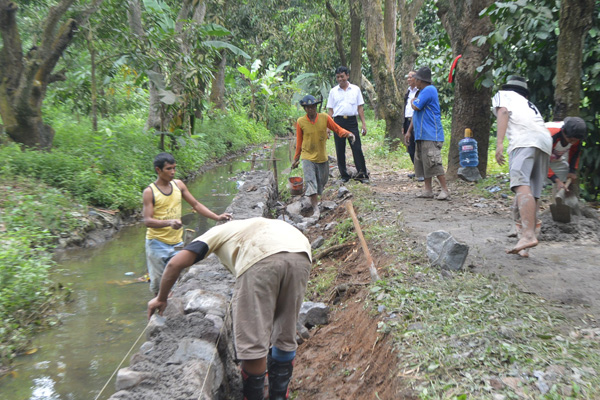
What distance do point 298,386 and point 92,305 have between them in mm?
3436

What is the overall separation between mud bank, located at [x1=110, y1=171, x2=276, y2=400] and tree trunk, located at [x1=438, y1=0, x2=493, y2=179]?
510 centimetres

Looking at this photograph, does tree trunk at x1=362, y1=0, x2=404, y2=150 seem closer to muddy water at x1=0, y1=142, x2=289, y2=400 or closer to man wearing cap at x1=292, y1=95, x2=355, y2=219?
man wearing cap at x1=292, y1=95, x2=355, y2=219

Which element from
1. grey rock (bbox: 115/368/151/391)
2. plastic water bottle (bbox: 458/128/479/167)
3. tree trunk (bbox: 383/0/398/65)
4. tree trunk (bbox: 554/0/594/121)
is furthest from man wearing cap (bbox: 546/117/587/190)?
tree trunk (bbox: 383/0/398/65)

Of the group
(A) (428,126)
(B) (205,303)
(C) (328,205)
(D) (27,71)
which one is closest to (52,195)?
(D) (27,71)

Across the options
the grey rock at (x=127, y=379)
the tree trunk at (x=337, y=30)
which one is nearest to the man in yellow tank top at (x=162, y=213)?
the grey rock at (x=127, y=379)

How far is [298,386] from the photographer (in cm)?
393

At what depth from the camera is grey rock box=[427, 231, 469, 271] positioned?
4309 mm

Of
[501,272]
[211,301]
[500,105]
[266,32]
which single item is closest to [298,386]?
[211,301]

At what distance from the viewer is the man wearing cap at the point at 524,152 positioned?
15.1ft

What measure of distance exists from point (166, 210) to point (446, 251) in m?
2.51

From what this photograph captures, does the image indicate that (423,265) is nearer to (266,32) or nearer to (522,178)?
(522,178)

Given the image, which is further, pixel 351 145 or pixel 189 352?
pixel 351 145

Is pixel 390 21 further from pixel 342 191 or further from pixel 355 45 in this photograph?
pixel 342 191

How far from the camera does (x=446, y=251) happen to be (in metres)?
4.37
